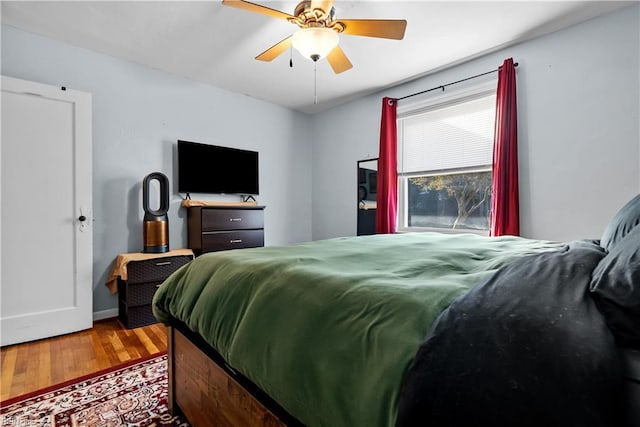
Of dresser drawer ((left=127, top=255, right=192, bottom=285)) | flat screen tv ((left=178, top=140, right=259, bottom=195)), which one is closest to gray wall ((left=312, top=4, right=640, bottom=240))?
flat screen tv ((left=178, top=140, right=259, bottom=195))

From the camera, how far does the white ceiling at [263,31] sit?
7.32ft

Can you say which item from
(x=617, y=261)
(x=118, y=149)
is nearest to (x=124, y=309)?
(x=118, y=149)

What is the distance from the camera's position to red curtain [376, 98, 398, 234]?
141 inches

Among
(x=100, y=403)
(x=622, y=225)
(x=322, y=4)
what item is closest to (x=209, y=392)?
(x=100, y=403)

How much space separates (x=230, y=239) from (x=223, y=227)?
0.52 feet

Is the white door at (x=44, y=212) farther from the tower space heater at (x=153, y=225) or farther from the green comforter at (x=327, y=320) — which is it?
the green comforter at (x=327, y=320)

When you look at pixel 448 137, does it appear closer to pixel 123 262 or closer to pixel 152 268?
pixel 152 268

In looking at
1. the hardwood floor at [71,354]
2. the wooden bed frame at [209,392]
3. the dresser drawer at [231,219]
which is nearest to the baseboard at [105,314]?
the hardwood floor at [71,354]

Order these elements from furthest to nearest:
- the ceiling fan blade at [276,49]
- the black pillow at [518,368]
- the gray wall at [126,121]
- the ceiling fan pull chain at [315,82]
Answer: the ceiling fan pull chain at [315,82], the gray wall at [126,121], the ceiling fan blade at [276,49], the black pillow at [518,368]

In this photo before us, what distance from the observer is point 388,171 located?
3578 mm

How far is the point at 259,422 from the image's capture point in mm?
893

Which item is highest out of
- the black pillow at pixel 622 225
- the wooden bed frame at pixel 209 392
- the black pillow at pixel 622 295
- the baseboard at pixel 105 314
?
the black pillow at pixel 622 225

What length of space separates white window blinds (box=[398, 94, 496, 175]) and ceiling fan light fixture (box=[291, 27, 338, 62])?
1817mm

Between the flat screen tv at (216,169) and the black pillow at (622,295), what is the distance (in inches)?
135
